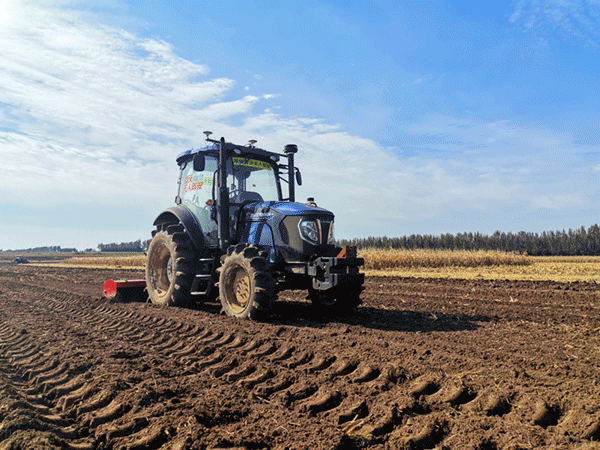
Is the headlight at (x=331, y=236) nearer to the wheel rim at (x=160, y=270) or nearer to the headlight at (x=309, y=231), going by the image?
the headlight at (x=309, y=231)

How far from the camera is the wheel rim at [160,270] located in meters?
9.06

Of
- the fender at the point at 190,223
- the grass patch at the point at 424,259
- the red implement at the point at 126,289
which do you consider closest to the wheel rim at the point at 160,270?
the red implement at the point at 126,289

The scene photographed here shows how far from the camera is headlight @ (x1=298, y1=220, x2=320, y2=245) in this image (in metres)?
7.04

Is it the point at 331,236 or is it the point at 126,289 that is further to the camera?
the point at 126,289

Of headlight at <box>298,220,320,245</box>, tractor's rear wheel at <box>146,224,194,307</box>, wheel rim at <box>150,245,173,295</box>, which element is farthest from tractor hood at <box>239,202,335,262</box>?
wheel rim at <box>150,245,173,295</box>

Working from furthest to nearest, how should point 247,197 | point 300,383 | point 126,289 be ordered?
point 126,289
point 247,197
point 300,383

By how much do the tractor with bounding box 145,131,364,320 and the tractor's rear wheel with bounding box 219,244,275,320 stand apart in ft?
0.05

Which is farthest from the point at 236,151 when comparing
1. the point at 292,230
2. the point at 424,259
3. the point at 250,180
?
the point at 424,259

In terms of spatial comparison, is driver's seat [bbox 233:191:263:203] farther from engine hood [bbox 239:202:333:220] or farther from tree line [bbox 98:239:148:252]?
tree line [bbox 98:239:148:252]

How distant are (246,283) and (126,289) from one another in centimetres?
403

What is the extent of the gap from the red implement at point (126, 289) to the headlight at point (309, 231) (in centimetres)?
456

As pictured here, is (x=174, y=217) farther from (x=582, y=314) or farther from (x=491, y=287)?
(x=491, y=287)

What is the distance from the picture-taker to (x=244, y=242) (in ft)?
25.7

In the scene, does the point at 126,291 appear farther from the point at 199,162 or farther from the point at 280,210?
the point at 280,210
